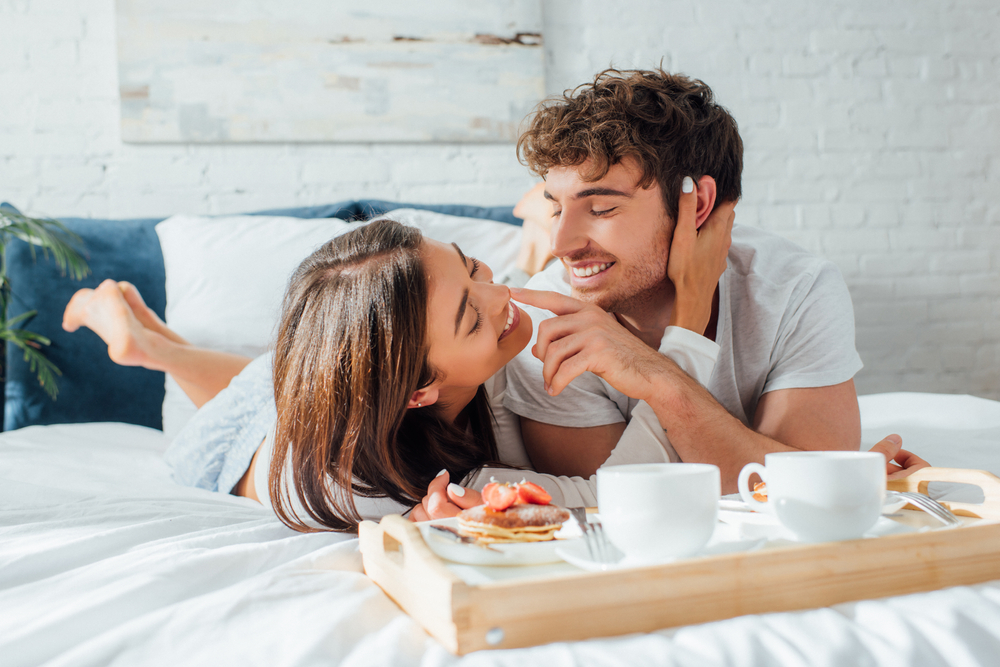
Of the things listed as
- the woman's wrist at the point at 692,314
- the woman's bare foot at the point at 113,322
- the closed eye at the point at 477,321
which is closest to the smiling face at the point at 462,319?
the closed eye at the point at 477,321

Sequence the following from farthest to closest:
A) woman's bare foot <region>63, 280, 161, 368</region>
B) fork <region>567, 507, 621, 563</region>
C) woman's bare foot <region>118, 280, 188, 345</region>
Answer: woman's bare foot <region>118, 280, 188, 345</region> < woman's bare foot <region>63, 280, 161, 368</region> < fork <region>567, 507, 621, 563</region>

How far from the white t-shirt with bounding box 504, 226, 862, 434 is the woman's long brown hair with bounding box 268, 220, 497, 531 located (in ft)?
1.09

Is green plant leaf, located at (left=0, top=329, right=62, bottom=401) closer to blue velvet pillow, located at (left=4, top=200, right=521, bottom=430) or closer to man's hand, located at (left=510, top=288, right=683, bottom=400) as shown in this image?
blue velvet pillow, located at (left=4, top=200, right=521, bottom=430)

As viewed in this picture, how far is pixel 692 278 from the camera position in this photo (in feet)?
4.28

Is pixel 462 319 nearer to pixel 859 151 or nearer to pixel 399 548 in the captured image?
pixel 399 548

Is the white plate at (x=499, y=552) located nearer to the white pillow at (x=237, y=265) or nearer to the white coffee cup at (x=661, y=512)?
the white coffee cup at (x=661, y=512)

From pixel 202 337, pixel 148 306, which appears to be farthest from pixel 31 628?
pixel 148 306

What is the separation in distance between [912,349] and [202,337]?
2534mm

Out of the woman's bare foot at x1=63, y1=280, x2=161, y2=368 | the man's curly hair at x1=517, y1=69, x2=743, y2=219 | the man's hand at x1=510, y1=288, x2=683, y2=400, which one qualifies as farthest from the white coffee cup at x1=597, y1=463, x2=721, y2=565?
the woman's bare foot at x1=63, y1=280, x2=161, y2=368

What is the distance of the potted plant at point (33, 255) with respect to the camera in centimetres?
190

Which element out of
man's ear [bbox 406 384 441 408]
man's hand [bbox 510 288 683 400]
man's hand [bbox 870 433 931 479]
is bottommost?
man's hand [bbox 870 433 931 479]

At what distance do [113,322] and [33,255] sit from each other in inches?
16.6

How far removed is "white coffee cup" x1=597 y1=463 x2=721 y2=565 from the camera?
58cm

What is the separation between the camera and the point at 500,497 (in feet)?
2.39
